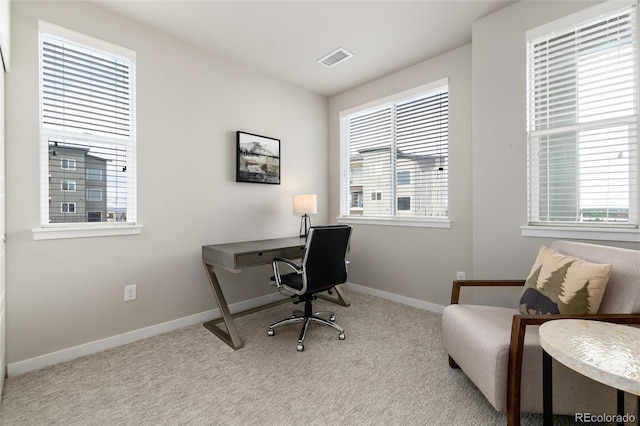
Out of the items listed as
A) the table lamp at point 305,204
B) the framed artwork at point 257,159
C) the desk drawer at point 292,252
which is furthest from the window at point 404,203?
the framed artwork at point 257,159

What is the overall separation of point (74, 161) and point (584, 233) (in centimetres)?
378

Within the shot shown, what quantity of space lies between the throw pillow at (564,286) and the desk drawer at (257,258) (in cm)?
188

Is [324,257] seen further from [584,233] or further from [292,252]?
[584,233]

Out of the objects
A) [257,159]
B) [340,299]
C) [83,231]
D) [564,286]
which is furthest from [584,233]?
[83,231]

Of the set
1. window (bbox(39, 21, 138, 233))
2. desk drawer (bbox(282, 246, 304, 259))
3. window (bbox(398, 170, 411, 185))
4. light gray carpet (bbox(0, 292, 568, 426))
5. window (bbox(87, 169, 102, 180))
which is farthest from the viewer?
window (bbox(398, 170, 411, 185))

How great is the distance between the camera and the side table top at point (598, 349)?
0.87 metres

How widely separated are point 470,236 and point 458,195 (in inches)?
16.8

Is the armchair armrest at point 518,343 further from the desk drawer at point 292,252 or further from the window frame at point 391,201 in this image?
the desk drawer at point 292,252

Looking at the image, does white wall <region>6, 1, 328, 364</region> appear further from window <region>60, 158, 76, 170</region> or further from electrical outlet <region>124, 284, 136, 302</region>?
window <region>60, 158, 76, 170</region>

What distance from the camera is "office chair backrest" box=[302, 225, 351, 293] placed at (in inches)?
89.8

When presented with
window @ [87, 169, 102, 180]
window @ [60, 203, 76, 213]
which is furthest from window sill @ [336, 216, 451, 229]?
window @ [60, 203, 76, 213]

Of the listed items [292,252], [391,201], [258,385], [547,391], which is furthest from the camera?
[391,201]

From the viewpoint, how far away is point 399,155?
136 inches

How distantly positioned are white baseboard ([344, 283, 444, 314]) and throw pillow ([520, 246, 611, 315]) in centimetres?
139
